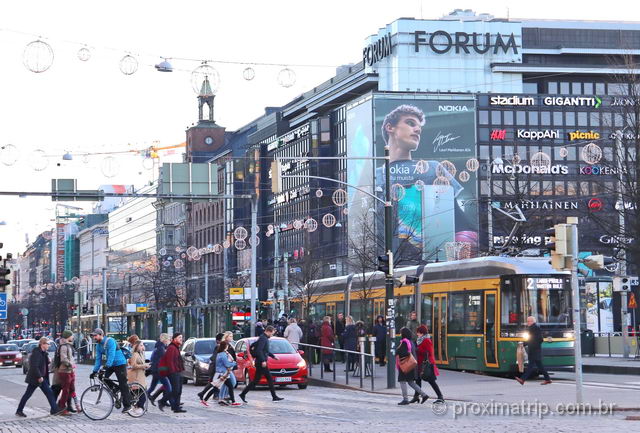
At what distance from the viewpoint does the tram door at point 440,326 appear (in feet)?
123

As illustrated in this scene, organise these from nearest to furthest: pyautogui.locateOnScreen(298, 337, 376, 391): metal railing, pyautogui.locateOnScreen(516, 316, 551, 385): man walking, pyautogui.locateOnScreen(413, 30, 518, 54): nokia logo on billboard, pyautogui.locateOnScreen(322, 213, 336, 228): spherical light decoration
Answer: pyautogui.locateOnScreen(516, 316, 551, 385): man walking → pyautogui.locateOnScreen(298, 337, 376, 391): metal railing → pyautogui.locateOnScreen(322, 213, 336, 228): spherical light decoration → pyautogui.locateOnScreen(413, 30, 518, 54): nokia logo on billboard

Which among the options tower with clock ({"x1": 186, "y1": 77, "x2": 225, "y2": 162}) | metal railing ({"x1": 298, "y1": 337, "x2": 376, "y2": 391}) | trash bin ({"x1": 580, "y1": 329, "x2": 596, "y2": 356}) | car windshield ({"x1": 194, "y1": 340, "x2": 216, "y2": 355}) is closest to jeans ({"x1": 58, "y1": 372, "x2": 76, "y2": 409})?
metal railing ({"x1": 298, "y1": 337, "x2": 376, "y2": 391})

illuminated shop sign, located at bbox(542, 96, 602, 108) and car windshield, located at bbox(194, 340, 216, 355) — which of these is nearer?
car windshield, located at bbox(194, 340, 216, 355)

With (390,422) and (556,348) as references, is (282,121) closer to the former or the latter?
(556,348)

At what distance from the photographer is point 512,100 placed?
121 m

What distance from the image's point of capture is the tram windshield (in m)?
33.8

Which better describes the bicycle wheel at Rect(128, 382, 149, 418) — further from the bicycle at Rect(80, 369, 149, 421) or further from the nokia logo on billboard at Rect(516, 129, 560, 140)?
the nokia logo on billboard at Rect(516, 129, 560, 140)

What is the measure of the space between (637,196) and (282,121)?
332 feet

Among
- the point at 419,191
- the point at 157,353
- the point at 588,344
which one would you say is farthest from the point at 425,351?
the point at 419,191

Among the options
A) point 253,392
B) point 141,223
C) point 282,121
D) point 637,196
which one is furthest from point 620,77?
point 141,223

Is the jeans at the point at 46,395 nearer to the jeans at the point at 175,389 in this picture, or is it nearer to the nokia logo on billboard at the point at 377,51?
the jeans at the point at 175,389

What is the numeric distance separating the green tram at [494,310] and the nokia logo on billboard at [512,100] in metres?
83.7

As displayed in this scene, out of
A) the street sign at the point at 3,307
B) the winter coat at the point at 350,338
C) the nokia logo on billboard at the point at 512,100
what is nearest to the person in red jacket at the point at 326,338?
the winter coat at the point at 350,338

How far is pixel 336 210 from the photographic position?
12262 cm
